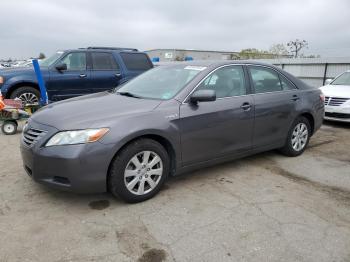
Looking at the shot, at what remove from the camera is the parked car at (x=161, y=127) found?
321 centimetres

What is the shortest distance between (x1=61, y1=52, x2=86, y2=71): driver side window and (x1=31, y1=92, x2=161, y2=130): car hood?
4797mm

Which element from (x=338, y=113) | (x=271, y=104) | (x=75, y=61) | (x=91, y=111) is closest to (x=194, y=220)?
(x=91, y=111)

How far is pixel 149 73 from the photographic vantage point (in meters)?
4.79

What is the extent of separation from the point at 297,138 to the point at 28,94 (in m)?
6.25

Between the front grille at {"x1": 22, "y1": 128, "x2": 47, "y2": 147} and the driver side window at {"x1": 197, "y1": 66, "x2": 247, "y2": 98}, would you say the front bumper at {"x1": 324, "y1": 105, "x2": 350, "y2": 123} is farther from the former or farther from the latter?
the front grille at {"x1": 22, "y1": 128, "x2": 47, "y2": 147}

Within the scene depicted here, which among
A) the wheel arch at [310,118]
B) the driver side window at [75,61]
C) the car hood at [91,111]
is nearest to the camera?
the car hood at [91,111]

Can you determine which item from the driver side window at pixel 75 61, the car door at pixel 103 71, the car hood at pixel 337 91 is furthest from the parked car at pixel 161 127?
the driver side window at pixel 75 61

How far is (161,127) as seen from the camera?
355 centimetres

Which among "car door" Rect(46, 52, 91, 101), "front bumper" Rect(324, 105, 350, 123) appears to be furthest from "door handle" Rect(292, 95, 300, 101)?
"car door" Rect(46, 52, 91, 101)

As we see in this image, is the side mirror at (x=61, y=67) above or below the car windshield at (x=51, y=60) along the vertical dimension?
below

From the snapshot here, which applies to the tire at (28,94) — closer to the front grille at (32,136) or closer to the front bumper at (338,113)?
the front grille at (32,136)

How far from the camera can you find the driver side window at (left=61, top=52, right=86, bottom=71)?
8.49 metres

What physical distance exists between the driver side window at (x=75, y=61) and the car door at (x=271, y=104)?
540 centimetres

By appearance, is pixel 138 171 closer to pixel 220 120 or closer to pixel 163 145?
pixel 163 145
